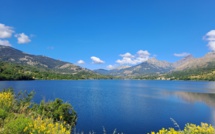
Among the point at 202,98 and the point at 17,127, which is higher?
the point at 17,127

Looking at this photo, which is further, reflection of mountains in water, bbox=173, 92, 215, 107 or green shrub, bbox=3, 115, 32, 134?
reflection of mountains in water, bbox=173, 92, 215, 107

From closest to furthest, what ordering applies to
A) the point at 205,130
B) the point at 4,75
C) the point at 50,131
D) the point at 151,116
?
the point at 205,130 → the point at 50,131 → the point at 151,116 → the point at 4,75

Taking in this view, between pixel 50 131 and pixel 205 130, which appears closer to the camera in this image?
pixel 205 130

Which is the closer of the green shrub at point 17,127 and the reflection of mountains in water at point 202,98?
the green shrub at point 17,127

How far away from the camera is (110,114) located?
56750 millimetres

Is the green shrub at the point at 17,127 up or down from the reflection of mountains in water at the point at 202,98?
up

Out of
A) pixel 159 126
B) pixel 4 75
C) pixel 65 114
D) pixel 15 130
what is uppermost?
pixel 4 75

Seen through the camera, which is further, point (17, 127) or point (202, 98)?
point (202, 98)

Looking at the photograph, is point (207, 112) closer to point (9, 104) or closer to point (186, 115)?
point (186, 115)

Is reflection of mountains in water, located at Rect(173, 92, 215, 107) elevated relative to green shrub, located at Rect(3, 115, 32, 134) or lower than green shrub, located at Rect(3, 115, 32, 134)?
lower

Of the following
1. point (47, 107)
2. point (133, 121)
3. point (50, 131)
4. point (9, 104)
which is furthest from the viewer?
point (133, 121)

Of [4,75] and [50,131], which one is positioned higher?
[4,75]

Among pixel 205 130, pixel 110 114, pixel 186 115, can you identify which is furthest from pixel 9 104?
pixel 186 115

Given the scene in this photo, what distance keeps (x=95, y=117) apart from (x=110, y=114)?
225 inches
